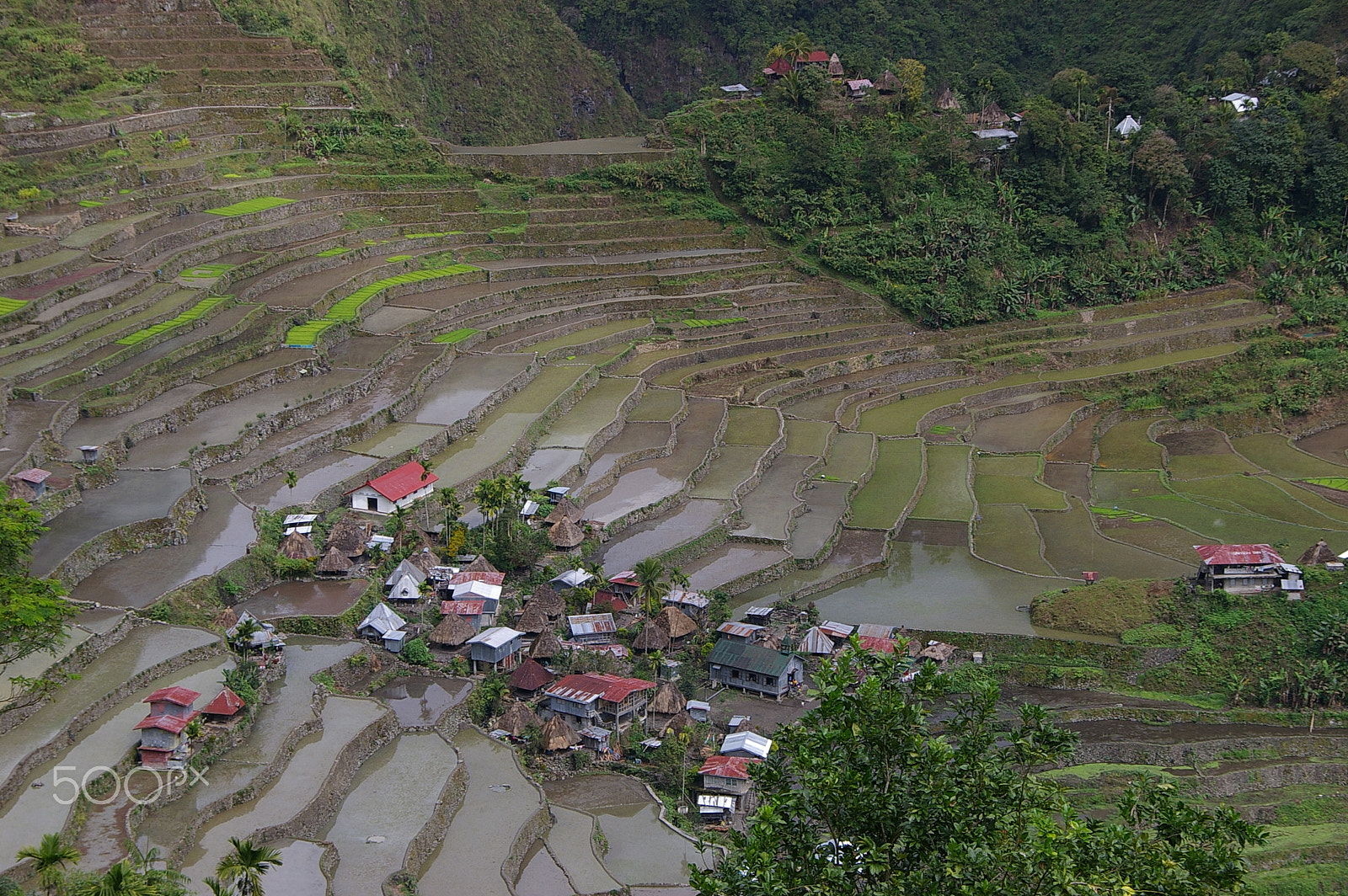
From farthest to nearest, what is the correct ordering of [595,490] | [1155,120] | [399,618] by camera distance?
[1155,120] → [595,490] → [399,618]

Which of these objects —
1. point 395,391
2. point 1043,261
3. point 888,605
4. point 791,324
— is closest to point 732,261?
point 791,324

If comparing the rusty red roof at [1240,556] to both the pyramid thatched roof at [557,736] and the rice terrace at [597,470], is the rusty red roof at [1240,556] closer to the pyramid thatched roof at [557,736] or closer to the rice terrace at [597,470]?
the rice terrace at [597,470]

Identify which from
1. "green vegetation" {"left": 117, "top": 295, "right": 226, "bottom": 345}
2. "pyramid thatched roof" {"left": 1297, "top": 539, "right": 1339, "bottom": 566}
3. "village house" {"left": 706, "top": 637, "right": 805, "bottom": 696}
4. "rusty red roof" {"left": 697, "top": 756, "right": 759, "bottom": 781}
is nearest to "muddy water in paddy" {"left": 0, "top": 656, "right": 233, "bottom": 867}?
"rusty red roof" {"left": 697, "top": 756, "right": 759, "bottom": 781}

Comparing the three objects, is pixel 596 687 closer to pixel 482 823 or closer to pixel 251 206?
pixel 482 823

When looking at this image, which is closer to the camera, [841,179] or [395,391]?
[395,391]

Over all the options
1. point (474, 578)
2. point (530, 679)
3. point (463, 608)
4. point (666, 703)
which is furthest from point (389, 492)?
point (666, 703)

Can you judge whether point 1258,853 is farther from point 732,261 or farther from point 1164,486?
point 732,261
